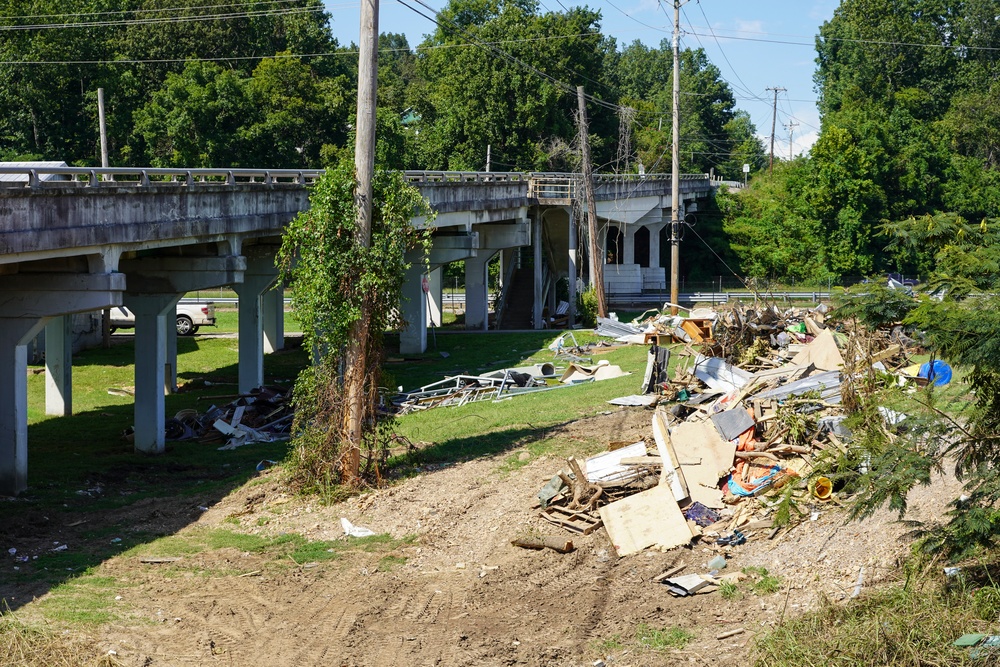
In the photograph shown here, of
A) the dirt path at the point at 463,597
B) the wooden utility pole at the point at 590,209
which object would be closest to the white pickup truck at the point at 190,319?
the wooden utility pole at the point at 590,209

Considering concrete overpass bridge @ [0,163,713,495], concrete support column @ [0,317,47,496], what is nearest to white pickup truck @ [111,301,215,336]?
concrete overpass bridge @ [0,163,713,495]

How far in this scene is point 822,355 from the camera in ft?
71.4

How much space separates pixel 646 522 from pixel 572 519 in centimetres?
121

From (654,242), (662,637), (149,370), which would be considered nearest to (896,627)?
(662,637)

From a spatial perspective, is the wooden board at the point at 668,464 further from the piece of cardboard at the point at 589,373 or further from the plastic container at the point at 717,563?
the piece of cardboard at the point at 589,373

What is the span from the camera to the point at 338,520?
1659cm

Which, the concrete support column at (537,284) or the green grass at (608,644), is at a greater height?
the concrete support column at (537,284)

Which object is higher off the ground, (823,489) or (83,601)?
(823,489)

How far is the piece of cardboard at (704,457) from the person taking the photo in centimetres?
1538

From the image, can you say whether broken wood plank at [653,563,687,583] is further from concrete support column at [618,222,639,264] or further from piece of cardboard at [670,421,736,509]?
concrete support column at [618,222,639,264]

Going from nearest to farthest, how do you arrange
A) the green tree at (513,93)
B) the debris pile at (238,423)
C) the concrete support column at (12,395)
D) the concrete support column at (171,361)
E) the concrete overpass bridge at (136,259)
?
the concrete overpass bridge at (136,259) → the concrete support column at (12,395) → the debris pile at (238,423) → the concrete support column at (171,361) → the green tree at (513,93)

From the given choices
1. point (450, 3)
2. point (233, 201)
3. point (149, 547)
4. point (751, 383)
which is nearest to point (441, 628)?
point (149, 547)

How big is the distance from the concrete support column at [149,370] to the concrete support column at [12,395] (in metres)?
4.45

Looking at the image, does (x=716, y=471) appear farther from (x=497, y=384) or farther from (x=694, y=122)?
(x=694, y=122)
